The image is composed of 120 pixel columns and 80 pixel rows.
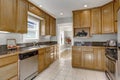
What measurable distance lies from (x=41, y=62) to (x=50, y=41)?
8.37 feet

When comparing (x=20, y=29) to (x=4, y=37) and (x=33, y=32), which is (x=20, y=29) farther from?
(x=33, y=32)

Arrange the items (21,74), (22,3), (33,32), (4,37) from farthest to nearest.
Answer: (33,32)
(22,3)
(4,37)
(21,74)

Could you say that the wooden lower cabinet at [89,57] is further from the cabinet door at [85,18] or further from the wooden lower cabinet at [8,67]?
the wooden lower cabinet at [8,67]

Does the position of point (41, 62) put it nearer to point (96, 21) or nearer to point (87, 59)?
point (87, 59)

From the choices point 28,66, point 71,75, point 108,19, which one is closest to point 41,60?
point 28,66

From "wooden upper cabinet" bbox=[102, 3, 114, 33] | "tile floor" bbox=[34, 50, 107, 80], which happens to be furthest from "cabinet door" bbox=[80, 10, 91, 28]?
"tile floor" bbox=[34, 50, 107, 80]

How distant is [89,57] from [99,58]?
0.37 metres

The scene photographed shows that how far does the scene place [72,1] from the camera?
3.38 meters

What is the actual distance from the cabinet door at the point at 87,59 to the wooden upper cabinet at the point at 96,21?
967 mm

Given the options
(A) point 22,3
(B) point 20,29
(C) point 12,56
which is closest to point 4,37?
(B) point 20,29

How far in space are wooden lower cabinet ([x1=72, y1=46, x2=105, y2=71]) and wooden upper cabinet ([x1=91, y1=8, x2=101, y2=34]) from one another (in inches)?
31.4

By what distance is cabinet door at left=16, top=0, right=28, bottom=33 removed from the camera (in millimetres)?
2854

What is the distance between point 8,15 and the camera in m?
2.46

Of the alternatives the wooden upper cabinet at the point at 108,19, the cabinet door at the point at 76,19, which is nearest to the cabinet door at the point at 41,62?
the cabinet door at the point at 76,19
